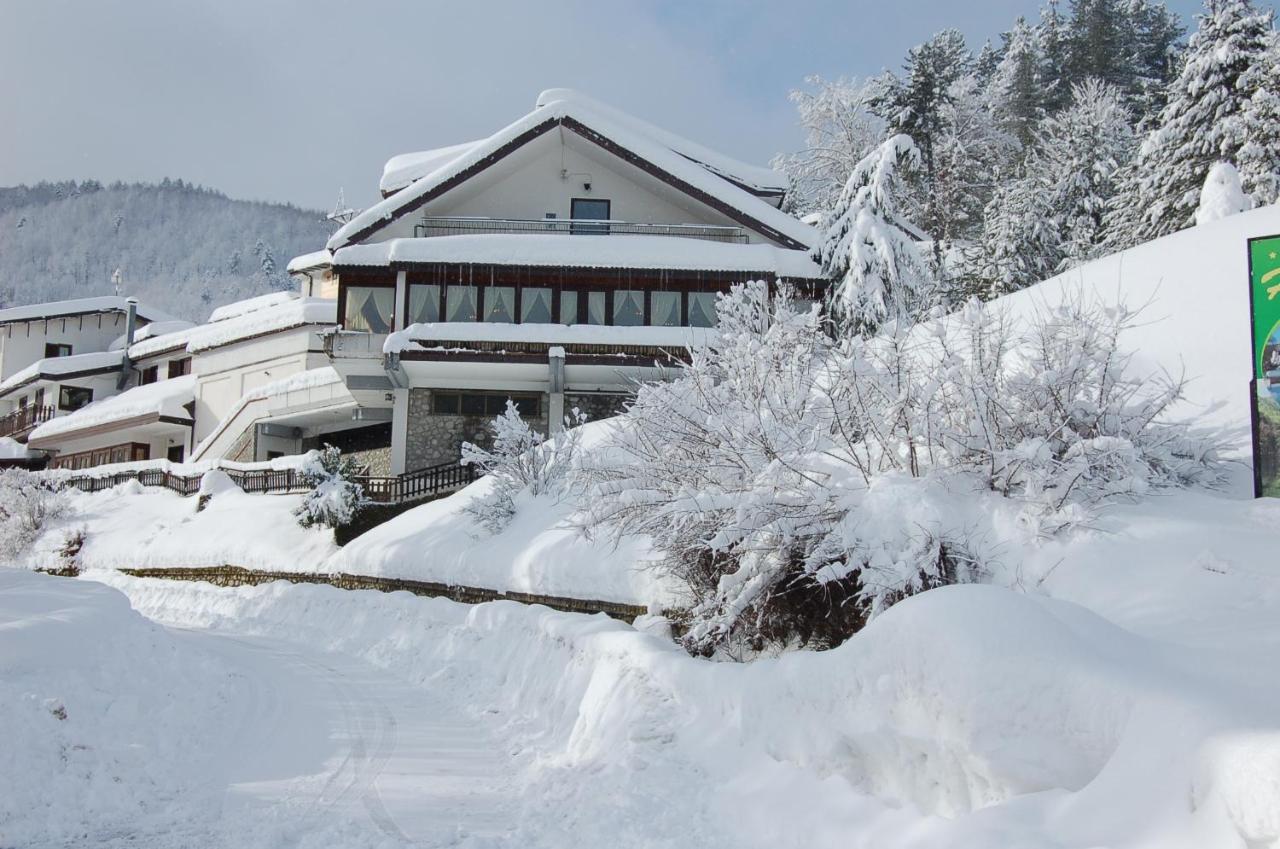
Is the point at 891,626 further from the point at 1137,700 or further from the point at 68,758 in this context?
the point at 68,758

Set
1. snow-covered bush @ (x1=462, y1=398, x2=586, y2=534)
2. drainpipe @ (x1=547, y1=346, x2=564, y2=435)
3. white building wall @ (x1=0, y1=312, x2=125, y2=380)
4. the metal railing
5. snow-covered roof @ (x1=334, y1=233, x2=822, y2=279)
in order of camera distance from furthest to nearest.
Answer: white building wall @ (x1=0, y1=312, x2=125, y2=380), snow-covered roof @ (x1=334, y1=233, x2=822, y2=279), drainpipe @ (x1=547, y1=346, x2=564, y2=435), the metal railing, snow-covered bush @ (x1=462, y1=398, x2=586, y2=534)

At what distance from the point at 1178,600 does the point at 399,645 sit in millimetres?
11009

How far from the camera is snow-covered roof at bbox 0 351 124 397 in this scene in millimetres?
47719

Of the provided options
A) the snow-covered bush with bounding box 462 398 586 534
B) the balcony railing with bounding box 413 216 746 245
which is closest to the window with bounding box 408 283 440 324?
the balcony railing with bounding box 413 216 746 245

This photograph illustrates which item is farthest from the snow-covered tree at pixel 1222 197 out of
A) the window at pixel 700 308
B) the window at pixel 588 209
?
the window at pixel 588 209

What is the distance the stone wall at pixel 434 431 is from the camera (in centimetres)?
2578

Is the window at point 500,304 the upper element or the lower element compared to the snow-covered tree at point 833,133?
lower

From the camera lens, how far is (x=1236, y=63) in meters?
25.5

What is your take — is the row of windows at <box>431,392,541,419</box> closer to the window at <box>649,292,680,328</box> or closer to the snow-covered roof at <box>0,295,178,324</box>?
the window at <box>649,292,680,328</box>

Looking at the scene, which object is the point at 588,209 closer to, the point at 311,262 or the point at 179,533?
the point at 179,533

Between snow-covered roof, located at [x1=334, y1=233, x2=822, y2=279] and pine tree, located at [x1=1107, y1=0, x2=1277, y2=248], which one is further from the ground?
pine tree, located at [x1=1107, y1=0, x2=1277, y2=248]

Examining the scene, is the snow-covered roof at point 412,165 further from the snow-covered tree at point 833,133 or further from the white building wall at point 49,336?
the white building wall at point 49,336

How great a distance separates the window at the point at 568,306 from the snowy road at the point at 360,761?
1528 cm

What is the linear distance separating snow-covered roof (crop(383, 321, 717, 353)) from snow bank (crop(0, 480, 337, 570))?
580cm
